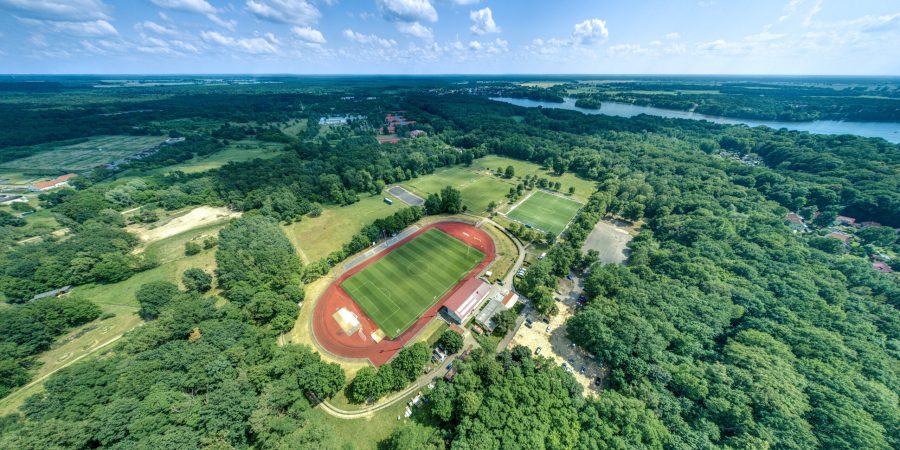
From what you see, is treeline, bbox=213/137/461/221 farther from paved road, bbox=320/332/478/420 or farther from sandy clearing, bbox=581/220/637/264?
sandy clearing, bbox=581/220/637/264

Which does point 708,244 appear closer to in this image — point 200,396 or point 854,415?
point 854,415

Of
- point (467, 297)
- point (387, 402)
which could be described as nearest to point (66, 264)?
point (387, 402)

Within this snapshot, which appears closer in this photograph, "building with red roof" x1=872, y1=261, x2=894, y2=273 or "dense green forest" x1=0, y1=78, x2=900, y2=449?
"dense green forest" x1=0, y1=78, x2=900, y2=449


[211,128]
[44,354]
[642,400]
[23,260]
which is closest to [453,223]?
[642,400]

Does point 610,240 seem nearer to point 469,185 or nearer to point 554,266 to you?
point 554,266

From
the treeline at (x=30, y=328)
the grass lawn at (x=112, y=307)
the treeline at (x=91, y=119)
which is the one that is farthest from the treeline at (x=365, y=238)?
the treeline at (x=91, y=119)

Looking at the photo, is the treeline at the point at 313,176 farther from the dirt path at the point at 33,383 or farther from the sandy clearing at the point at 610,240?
the sandy clearing at the point at 610,240

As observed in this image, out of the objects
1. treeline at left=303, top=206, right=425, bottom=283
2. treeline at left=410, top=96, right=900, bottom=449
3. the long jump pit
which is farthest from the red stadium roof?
treeline at left=303, top=206, right=425, bottom=283
